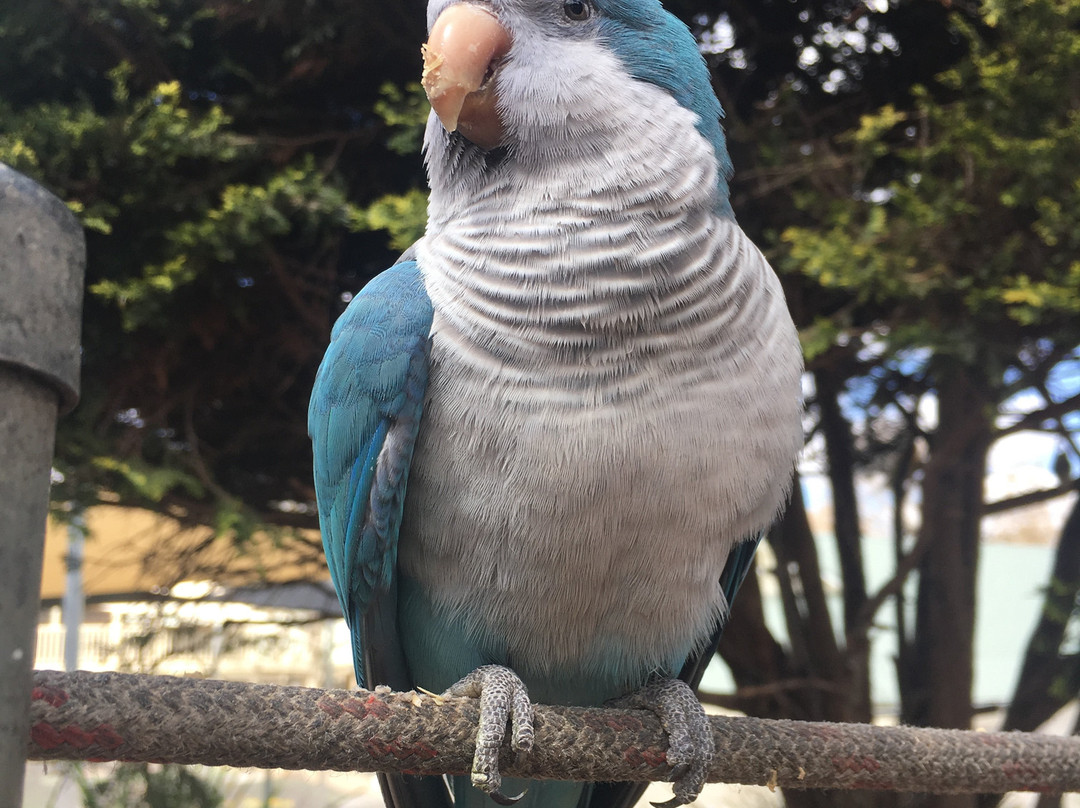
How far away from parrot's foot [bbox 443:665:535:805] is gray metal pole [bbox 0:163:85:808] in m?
0.61

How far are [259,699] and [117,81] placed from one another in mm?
1603

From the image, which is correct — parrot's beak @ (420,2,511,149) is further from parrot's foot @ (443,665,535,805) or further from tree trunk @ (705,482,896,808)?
tree trunk @ (705,482,896,808)

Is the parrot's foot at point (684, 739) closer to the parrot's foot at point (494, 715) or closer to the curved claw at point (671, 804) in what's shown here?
the curved claw at point (671, 804)

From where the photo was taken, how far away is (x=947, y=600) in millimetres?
3287

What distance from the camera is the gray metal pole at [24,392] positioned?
47 cm

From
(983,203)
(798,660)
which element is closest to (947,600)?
(798,660)

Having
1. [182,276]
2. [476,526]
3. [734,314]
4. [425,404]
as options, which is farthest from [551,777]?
[182,276]

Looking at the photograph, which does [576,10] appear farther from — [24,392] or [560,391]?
[24,392]

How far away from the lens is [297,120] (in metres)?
2.27

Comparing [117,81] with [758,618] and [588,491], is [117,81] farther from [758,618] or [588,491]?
[758,618]

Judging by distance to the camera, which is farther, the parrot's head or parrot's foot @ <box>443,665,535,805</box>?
the parrot's head

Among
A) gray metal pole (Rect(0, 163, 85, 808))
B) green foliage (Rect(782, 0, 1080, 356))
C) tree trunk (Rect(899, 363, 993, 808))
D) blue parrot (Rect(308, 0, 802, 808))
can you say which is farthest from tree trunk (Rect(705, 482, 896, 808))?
gray metal pole (Rect(0, 163, 85, 808))

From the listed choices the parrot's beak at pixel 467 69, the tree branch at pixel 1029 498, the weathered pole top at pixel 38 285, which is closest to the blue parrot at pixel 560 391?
the parrot's beak at pixel 467 69

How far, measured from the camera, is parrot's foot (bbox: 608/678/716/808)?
45.3 inches
